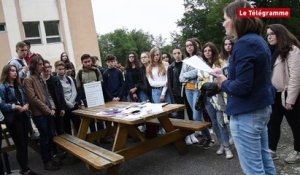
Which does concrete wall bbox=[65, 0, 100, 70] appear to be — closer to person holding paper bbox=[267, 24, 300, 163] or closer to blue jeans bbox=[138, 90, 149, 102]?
blue jeans bbox=[138, 90, 149, 102]

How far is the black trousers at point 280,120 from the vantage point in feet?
15.2

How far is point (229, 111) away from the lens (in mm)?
2795

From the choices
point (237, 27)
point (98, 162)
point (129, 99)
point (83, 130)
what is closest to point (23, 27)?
point (129, 99)

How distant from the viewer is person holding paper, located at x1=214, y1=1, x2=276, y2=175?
260cm

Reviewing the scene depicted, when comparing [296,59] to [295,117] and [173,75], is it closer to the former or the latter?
[295,117]

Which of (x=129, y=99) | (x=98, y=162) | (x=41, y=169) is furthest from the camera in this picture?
(x=129, y=99)

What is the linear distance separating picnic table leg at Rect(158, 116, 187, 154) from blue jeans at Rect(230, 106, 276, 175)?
9.16ft

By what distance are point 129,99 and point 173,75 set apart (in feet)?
6.21

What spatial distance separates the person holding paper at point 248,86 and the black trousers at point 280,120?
6.72 feet

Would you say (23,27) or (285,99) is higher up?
(23,27)

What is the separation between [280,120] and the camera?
15.8 feet

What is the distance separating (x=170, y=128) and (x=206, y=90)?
2499 mm

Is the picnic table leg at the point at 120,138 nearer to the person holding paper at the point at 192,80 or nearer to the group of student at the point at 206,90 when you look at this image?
the group of student at the point at 206,90

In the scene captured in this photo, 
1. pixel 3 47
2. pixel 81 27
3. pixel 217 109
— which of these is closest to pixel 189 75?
pixel 217 109
